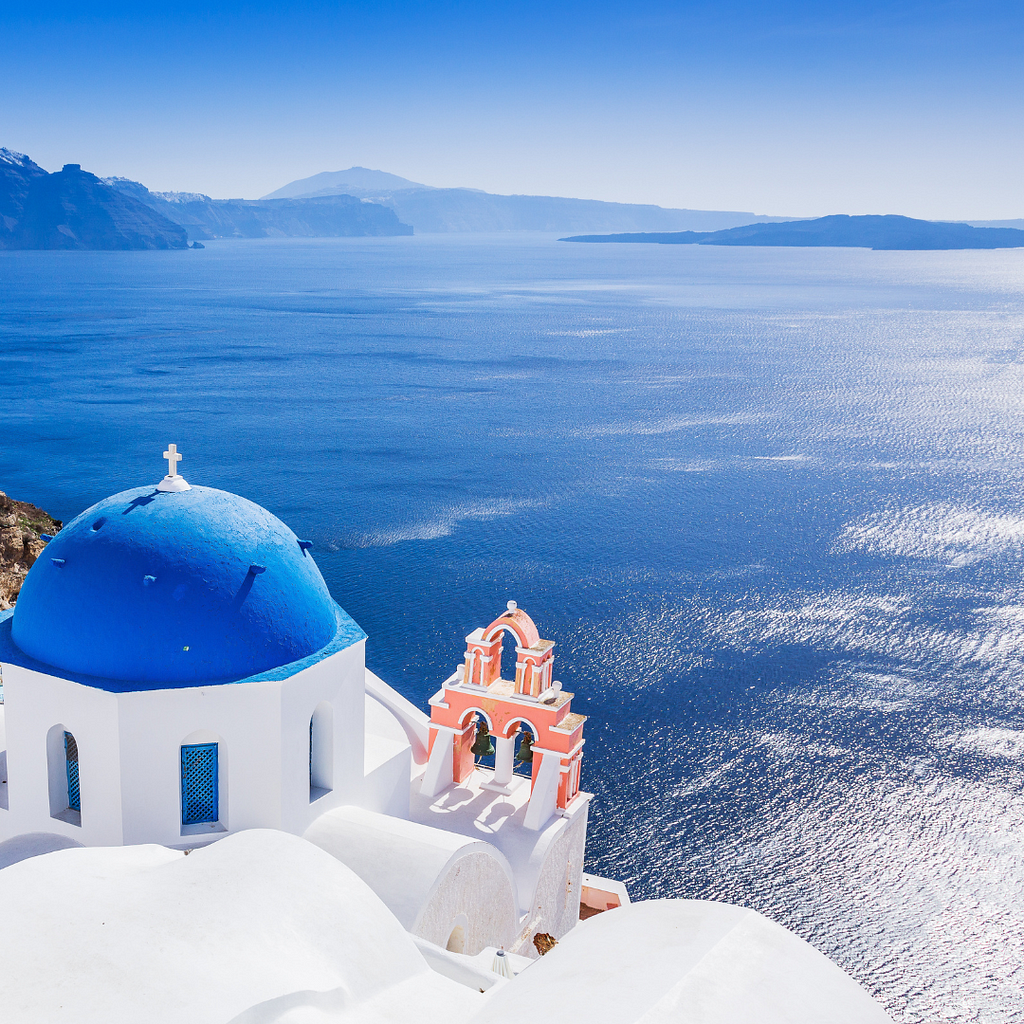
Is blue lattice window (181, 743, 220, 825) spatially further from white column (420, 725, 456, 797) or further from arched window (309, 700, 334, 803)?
white column (420, 725, 456, 797)

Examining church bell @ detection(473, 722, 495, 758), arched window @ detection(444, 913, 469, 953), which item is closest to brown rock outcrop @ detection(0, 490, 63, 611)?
church bell @ detection(473, 722, 495, 758)

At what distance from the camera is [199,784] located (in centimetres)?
1035

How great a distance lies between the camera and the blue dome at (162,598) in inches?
386

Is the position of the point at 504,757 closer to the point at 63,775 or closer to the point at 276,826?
the point at 276,826

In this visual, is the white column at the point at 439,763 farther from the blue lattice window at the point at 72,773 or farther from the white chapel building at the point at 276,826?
the blue lattice window at the point at 72,773

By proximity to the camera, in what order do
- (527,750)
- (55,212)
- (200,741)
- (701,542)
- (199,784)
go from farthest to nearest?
(55,212) < (701,542) < (527,750) < (199,784) < (200,741)

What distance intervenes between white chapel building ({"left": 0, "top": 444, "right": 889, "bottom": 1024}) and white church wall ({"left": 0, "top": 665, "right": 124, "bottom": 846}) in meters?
0.03

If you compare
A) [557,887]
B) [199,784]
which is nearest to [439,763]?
[557,887]

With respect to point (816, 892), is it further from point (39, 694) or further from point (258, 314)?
point (258, 314)

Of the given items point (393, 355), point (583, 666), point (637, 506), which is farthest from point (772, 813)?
point (393, 355)

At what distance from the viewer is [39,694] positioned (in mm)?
10039

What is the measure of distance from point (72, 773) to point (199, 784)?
4.70 feet

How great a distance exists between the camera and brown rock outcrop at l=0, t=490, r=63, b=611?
1032 inches

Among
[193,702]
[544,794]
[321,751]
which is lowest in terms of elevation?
[544,794]
